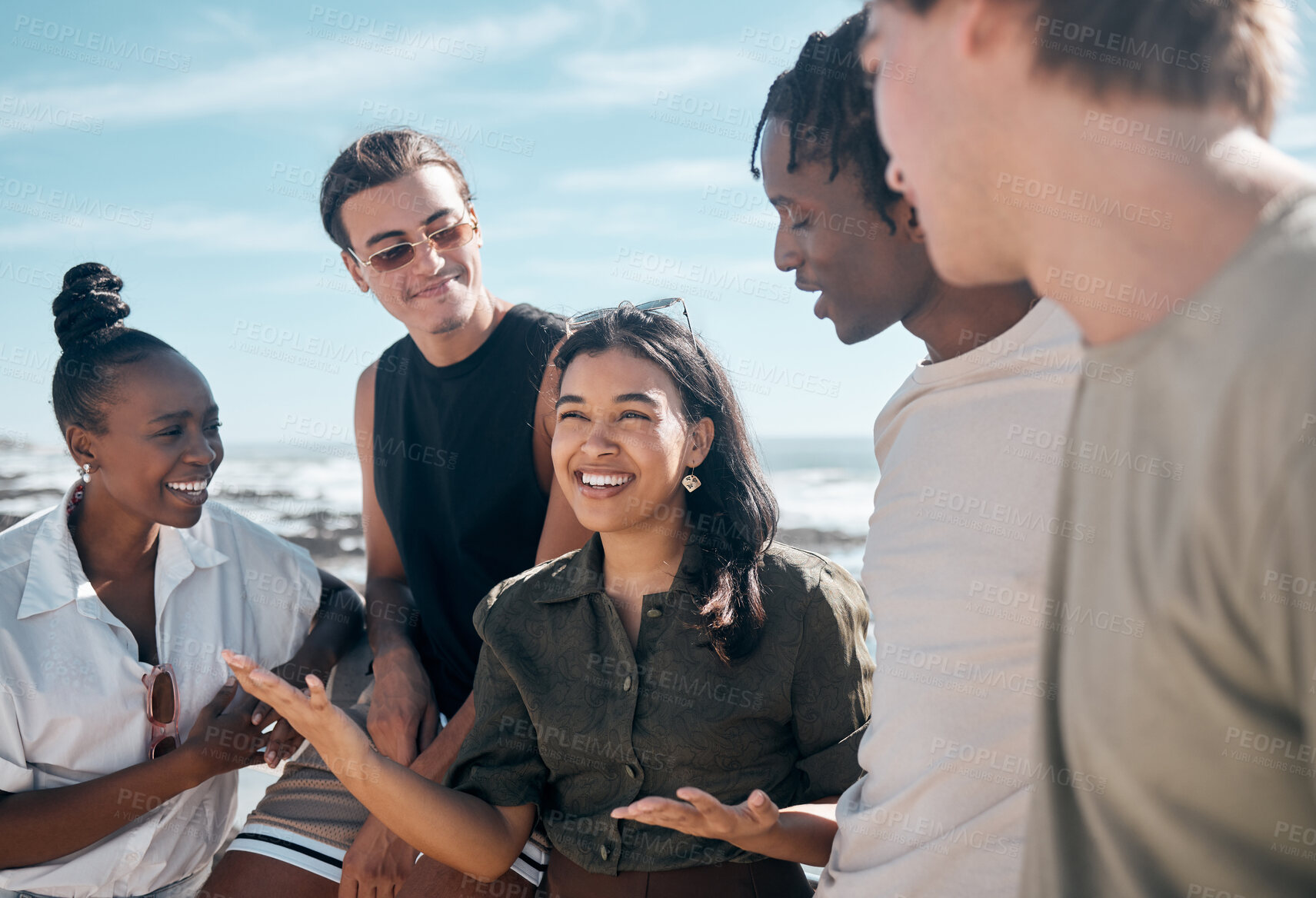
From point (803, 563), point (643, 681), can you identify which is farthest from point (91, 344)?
point (803, 563)

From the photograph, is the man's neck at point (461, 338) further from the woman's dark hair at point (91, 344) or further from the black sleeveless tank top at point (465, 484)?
the woman's dark hair at point (91, 344)

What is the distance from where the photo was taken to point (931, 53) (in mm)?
876

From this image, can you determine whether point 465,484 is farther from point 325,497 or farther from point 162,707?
point 325,497

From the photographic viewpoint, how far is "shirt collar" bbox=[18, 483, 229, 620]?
2908 millimetres

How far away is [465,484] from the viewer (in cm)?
331

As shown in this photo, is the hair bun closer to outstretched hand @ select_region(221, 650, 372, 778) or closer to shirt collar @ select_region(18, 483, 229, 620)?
shirt collar @ select_region(18, 483, 229, 620)

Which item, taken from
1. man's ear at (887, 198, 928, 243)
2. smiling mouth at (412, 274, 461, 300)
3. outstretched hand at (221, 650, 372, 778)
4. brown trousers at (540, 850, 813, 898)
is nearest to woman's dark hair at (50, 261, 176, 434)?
smiling mouth at (412, 274, 461, 300)

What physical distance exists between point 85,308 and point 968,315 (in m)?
2.91

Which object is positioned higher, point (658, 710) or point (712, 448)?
point (712, 448)

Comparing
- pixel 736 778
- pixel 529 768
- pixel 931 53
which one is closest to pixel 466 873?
pixel 529 768

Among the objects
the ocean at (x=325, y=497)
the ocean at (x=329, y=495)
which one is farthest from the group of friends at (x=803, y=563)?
the ocean at (x=329, y=495)

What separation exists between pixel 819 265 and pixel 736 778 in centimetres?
124

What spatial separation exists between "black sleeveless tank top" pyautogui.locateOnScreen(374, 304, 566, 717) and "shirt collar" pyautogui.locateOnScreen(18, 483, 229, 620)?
0.67 meters

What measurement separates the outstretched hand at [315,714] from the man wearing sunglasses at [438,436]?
0.82 meters
